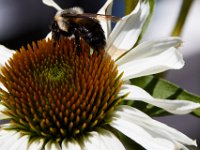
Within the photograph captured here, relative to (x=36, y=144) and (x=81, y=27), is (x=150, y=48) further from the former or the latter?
(x=36, y=144)

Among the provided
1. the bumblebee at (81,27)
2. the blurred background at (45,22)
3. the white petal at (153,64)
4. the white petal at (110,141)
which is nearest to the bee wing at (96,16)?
the bumblebee at (81,27)

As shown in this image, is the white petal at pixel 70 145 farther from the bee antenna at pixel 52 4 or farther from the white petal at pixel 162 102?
the bee antenna at pixel 52 4

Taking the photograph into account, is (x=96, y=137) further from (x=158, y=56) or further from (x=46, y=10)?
(x=46, y=10)

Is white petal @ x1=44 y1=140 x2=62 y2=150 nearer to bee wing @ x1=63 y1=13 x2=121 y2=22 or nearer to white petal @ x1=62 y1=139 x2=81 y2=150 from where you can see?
white petal @ x1=62 y1=139 x2=81 y2=150

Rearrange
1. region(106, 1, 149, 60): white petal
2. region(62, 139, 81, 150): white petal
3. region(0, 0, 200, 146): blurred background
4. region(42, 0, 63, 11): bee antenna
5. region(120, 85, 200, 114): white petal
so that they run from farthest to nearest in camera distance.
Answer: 1. region(0, 0, 200, 146): blurred background
2. region(42, 0, 63, 11): bee antenna
3. region(106, 1, 149, 60): white petal
4. region(62, 139, 81, 150): white petal
5. region(120, 85, 200, 114): white petal

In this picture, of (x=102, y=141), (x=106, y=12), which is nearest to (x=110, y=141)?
(x=102, y=141)

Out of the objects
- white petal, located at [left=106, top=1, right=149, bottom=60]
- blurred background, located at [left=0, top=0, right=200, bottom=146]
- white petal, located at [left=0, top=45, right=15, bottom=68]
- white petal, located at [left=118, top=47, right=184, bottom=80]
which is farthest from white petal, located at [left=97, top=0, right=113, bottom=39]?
blurred background, located at [left=0, top=0, right=200, bottom=146]

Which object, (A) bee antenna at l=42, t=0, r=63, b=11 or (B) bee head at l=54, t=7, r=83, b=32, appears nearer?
(B) bee head at l=54, t=7, r=83, b=32
